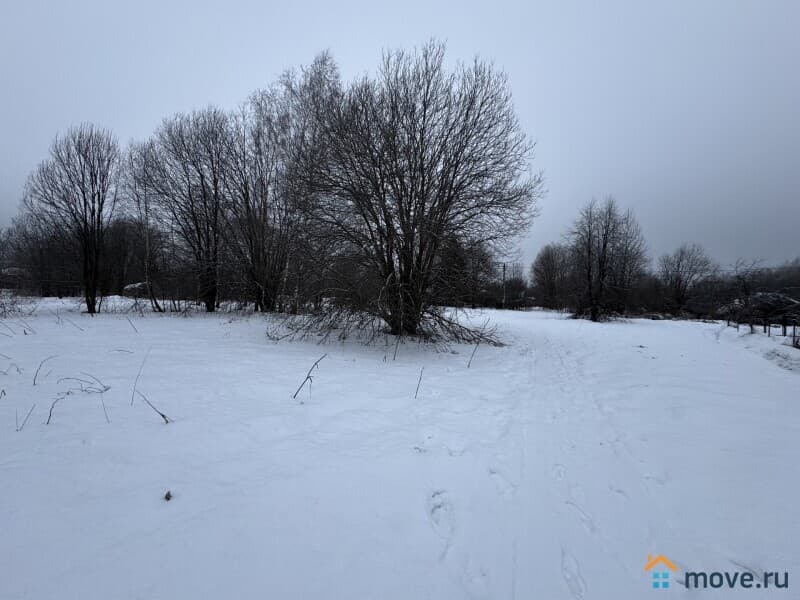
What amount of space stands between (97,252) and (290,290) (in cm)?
1135

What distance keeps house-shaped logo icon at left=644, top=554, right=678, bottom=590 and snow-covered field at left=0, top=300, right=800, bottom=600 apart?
47 mm

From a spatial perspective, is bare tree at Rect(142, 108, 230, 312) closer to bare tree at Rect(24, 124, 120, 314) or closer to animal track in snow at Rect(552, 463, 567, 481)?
bare tree at Rect(24, 124, 120, 314)

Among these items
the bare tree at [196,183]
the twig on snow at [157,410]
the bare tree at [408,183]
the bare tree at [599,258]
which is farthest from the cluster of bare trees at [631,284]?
the bare tree at [196,183]

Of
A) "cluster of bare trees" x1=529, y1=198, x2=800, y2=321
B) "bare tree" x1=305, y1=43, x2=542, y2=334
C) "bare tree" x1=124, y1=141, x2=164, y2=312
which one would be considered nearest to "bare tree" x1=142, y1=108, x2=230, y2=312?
"bare tree" x1=124, y1=141, x2=164, y2=312

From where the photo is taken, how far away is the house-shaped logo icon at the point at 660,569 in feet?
5.79

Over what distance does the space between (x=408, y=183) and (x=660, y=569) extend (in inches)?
342

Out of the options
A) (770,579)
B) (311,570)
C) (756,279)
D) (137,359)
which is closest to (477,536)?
(311,570)

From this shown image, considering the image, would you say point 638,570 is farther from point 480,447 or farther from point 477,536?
point 480,447

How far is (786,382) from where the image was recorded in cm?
561

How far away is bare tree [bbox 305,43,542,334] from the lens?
816cm

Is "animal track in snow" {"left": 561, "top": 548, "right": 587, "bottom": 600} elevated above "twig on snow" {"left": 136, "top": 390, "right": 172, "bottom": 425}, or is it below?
below

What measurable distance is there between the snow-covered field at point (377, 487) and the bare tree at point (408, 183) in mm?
3682

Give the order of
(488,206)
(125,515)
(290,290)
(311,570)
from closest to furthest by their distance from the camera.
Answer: (311,570) < (125,515) < (488,206) < (290,290)

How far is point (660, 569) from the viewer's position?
1850 mm
